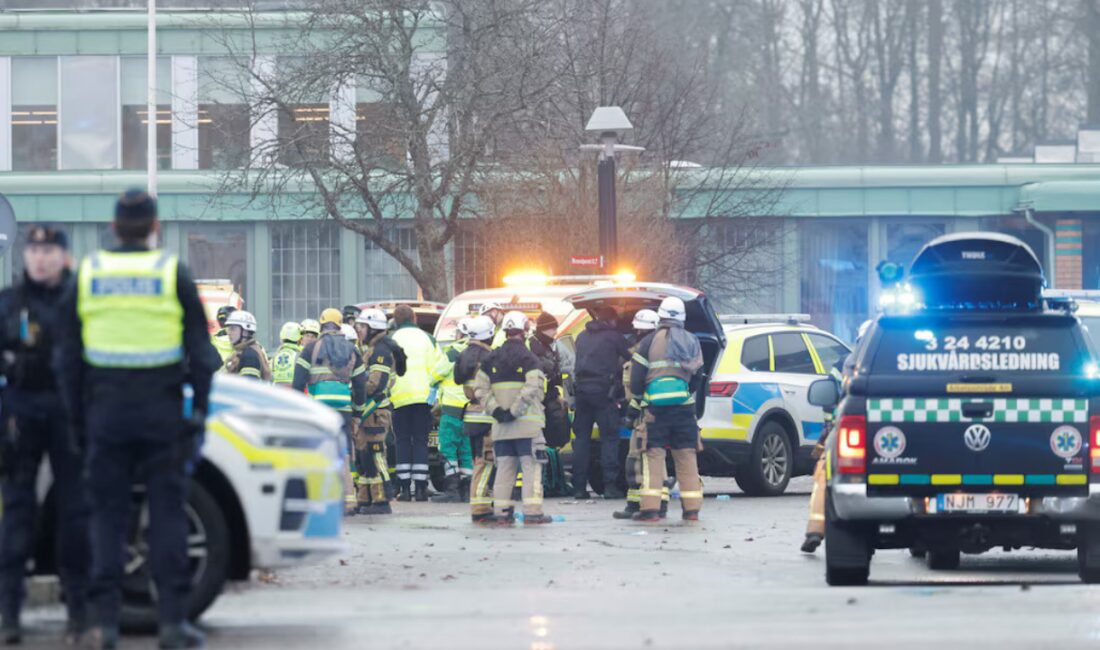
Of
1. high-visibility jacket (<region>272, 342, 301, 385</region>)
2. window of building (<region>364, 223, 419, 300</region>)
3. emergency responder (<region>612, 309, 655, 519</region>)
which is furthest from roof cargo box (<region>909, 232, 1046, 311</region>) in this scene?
window of building (<region>364, 223, 419, 300</region>)

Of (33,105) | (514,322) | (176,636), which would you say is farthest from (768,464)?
(33,105)

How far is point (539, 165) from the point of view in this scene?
31.7m

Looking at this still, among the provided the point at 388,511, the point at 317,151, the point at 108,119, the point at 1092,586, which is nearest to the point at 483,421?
the point at 388,511

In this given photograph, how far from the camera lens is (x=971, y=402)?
39.5 feet

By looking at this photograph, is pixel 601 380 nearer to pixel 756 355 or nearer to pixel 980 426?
pixel 756 355

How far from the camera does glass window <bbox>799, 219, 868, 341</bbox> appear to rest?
40.8 metres

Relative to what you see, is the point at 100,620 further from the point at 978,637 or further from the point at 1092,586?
the point at 1092,586

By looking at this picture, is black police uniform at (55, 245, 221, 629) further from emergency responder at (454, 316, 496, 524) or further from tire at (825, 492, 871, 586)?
emergency responder at (454, 316, 496, 524)

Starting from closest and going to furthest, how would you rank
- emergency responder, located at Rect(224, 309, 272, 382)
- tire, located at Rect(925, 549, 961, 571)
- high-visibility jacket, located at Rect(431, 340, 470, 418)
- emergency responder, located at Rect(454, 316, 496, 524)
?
tire, located at Rect(925, 549, 961, 571) → emergency responder, located at Rect(454, 316, 496, 524) → emergency responder, located at Rect(224, 309, 272, 382) → high-visibility jacket, located at Rect(431, 340, 470, 418)

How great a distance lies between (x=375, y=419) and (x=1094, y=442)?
8.45 m

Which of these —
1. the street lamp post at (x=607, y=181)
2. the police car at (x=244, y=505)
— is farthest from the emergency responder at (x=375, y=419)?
the police car at (x=244, y=505)

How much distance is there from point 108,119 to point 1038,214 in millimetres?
18850

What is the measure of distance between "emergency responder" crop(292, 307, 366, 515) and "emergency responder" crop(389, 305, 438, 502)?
885 millimetres

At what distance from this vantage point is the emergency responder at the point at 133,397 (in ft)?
28.2
